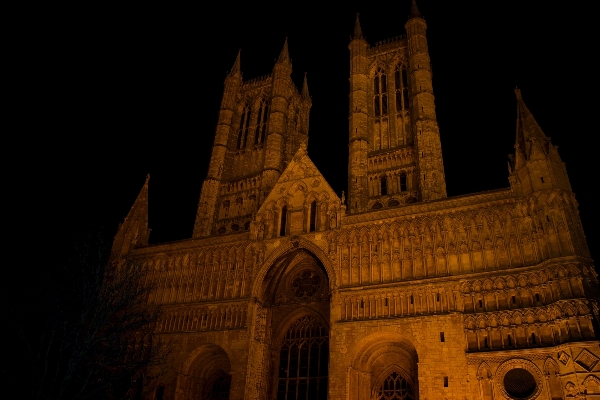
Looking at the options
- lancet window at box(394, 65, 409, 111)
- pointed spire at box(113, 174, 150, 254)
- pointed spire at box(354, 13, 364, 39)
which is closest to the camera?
pointed spire at box(113, 174, 150, 254)

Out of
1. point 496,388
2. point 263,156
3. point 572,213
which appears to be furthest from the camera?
point 263,156

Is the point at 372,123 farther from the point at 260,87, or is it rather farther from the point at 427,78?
the point at 260,87

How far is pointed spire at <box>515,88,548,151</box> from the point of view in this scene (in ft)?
73.6

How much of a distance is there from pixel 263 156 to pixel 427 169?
1471 centimetres

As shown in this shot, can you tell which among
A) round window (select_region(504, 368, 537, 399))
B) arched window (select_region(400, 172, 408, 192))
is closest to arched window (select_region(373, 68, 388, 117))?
arched window (select_region(400, 172, 408, 192))

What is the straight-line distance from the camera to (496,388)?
18.1 m

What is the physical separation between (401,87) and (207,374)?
2714 centimetres

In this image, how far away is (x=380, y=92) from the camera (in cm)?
4053

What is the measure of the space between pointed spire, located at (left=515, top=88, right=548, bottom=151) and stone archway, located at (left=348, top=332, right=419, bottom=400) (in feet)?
36.0

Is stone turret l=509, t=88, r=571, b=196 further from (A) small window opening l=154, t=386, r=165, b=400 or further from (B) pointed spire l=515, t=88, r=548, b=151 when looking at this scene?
(A) small window opening l=154, t=386, r=165, b=400

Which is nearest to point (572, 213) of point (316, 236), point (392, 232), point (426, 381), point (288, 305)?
point (392, 232)

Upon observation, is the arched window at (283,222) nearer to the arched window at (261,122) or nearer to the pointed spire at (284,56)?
the arched window at (261,122)

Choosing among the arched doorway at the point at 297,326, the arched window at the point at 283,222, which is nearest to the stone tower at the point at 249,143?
the arched window at the point at 283,222

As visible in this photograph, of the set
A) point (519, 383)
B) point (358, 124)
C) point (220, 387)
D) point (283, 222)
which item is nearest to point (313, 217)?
point (283, 222)
